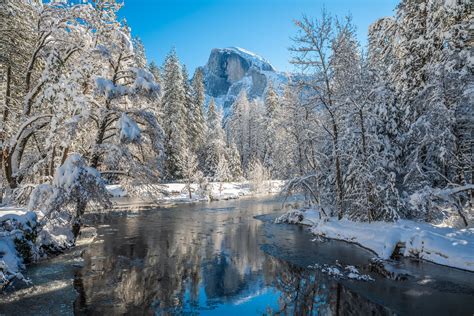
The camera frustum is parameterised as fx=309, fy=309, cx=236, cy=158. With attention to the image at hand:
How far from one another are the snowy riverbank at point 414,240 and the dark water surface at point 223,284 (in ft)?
1.88

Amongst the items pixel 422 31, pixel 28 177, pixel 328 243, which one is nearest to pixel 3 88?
pixel 28 177

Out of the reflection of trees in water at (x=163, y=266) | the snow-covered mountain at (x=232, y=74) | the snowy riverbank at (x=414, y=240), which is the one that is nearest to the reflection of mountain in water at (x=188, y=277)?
the reflection of trees in water at (x=163, y=266)

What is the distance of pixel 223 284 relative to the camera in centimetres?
1048

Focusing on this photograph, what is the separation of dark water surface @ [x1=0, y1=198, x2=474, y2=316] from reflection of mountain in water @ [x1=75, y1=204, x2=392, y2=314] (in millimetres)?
31

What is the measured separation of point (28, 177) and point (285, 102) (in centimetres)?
1855

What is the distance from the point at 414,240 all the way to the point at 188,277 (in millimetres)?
9573

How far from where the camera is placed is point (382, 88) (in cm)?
1641

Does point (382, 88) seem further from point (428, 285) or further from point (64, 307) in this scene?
point (64, 307)

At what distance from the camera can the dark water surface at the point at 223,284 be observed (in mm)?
8211

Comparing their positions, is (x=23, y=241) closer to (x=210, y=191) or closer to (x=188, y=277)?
(x=188, y=277)

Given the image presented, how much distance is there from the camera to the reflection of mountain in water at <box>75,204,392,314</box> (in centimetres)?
865

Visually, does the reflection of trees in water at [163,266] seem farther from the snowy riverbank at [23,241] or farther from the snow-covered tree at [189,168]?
the snow-covered tree at [189,168]

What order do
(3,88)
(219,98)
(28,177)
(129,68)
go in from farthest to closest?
1. (219,98)
2. (3,88)
3. (28,177)
4. (129,68)

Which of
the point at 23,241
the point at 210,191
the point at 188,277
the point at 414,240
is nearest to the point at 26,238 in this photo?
the point at 23,241
